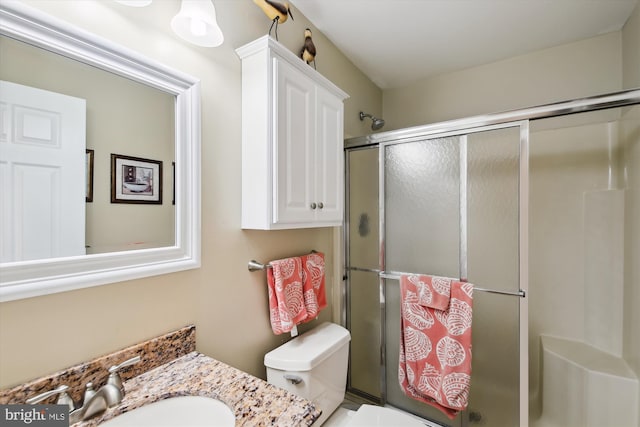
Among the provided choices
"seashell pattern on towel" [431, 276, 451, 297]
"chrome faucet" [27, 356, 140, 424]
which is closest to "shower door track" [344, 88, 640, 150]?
"seashell pattern on towel" [431, 276, 451, 297]

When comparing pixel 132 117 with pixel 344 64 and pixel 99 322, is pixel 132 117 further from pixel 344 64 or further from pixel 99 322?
pixel 344 64

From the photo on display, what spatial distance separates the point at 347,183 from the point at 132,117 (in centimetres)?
136

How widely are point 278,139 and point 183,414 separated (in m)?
0.99

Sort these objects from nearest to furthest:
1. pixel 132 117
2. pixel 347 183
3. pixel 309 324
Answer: pixel 132 117 → pixel 309 324 → pixel 347 183

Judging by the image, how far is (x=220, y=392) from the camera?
0.82 meters

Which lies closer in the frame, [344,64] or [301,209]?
[301,209]

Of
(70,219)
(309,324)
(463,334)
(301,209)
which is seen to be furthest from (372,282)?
(70,219)

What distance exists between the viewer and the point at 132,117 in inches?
35.9

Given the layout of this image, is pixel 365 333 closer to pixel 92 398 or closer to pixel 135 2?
pixel 92 398

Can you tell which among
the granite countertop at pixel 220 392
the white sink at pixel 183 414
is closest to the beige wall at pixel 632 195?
the granite countertop at pixel 220 392

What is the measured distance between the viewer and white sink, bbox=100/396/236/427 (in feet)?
2.50

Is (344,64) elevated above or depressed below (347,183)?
above

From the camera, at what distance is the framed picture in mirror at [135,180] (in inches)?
34.3

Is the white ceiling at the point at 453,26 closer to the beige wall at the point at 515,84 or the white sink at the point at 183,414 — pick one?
the beige wall at the point at 515,84
